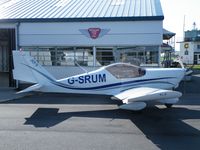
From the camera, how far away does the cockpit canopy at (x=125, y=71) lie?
42.1ft

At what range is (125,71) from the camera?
12867 mm

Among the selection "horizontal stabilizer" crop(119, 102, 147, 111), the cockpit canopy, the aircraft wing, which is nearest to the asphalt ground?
"horizontal stabilizer" crop(119, 102, 147, 111)

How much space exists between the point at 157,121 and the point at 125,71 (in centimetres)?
293

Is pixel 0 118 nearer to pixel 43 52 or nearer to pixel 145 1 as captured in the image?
pixel 43 52

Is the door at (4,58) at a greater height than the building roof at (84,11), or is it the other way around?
the building roof at (84,11)

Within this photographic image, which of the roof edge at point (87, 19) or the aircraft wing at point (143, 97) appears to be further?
the roof edge at point (87, 19)

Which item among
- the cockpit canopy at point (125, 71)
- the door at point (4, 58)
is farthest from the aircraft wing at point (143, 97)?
the door at point (4, 58)

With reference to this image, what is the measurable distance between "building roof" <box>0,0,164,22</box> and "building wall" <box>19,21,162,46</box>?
346 millimetres

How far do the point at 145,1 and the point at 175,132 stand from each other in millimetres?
15634

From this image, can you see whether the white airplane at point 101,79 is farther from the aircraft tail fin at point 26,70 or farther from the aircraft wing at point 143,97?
the aircraft wing at point 143,97

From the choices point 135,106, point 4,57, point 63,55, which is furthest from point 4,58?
point 135,106

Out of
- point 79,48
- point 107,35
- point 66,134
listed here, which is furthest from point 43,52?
point 66,134

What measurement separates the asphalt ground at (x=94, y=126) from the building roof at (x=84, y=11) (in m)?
6.18

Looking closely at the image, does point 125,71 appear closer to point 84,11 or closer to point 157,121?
point 157,121
